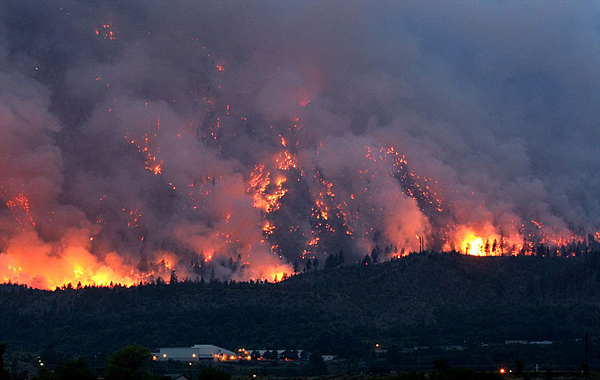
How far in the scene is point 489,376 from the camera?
599 feet

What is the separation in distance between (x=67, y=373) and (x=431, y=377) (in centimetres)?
7271

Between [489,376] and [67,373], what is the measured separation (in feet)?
274

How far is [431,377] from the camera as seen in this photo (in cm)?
18512

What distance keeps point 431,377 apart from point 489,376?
1079 cm

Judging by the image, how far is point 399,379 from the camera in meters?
185

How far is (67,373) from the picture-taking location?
19738cm

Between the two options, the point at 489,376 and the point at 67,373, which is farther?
the point at 67,373

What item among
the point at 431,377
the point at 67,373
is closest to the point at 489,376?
the point at 431,377

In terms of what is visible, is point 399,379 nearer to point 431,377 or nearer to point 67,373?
point 431,377

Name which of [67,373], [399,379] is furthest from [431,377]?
[67,373]

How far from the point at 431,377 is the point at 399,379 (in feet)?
20.1

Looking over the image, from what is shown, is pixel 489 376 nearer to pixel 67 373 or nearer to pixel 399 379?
pixel 399 379

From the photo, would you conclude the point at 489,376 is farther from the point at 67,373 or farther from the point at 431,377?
the point at 67,373

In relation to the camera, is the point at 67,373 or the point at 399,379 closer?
the point at 399,379
